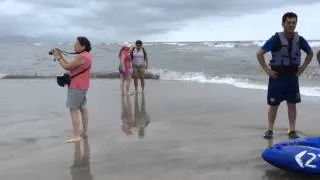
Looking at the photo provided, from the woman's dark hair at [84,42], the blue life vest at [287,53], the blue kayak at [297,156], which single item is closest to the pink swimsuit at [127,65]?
the woman's dark hair at [84,42]

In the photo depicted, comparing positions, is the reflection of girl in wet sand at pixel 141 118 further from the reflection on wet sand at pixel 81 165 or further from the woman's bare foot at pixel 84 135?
the reflection on wet sand at pixel 81 165

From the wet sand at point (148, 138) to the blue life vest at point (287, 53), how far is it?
3.89 ft

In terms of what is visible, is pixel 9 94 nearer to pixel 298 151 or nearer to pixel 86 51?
pixel 86 51

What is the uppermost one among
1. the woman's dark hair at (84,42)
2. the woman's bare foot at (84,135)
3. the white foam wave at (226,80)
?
the woman's dark hair at (84,42)

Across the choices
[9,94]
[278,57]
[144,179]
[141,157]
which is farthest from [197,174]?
[9,94]

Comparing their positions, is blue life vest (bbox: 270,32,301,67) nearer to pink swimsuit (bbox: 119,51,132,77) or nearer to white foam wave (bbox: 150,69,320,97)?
white foam wave (bbox: 150,69,320,97)

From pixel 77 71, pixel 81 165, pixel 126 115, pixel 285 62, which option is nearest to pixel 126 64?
pixel 126 115

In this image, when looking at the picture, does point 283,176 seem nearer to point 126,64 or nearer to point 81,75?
point 81,75

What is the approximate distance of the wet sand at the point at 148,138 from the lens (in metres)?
5.91

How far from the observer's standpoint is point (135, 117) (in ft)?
33.5

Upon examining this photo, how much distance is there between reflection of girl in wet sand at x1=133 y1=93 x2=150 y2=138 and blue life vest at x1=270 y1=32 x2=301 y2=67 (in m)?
2.45

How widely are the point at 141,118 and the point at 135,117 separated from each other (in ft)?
0.61

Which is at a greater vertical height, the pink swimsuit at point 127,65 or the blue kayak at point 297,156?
the pink swimsuit at point 127,65

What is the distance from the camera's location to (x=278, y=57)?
723cm
